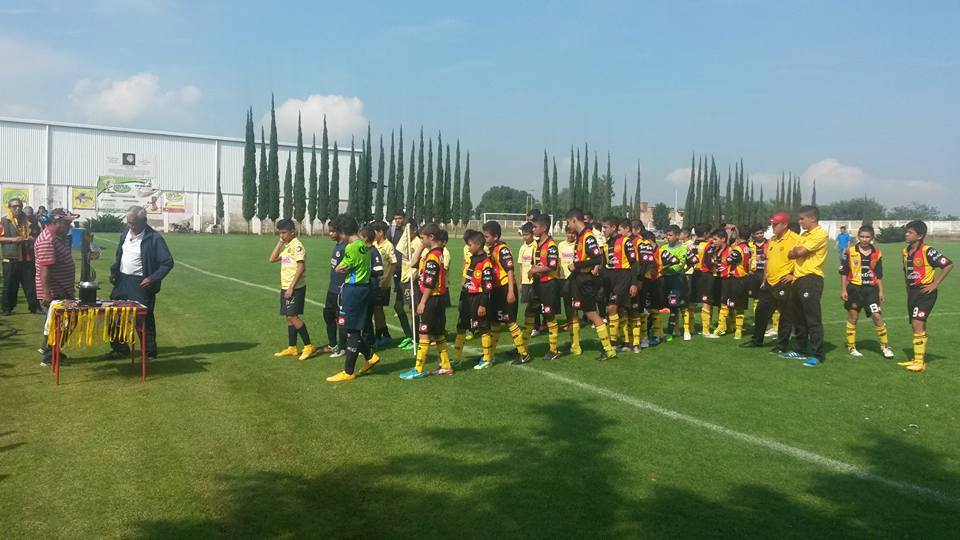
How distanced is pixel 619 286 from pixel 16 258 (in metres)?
10.6

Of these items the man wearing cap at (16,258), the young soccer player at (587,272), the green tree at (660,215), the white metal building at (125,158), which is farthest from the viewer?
the green tree at (660,215)

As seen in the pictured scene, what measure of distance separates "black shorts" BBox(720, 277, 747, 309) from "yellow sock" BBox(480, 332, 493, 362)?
189 inches

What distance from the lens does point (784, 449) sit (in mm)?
5961

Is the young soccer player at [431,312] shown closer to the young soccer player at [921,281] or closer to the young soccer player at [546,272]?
the young soccer player at [546,272]

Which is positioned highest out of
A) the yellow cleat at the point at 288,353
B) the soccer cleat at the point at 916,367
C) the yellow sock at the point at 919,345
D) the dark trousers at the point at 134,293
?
the dark trousers at the point at 134,293

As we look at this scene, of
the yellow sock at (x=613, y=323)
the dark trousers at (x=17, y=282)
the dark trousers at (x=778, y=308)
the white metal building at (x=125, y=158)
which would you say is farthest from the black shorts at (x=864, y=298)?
the white metal building at (x=125, y=158)

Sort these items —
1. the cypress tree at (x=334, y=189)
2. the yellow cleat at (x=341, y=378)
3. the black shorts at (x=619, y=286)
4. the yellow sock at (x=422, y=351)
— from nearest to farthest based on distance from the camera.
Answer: the yellow cleat at (x=341, y=378) < the yellow sock at (x=422, y=351) < the black shorts at (x=619, y=286) < the cypress tree at (x=334, y=189)

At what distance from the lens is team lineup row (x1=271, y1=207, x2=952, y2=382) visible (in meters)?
8.62

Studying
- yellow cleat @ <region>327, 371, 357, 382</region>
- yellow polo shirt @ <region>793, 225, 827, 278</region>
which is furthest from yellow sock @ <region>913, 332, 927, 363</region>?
yellow cleat @ <region>327, 371, 357, 382</region>

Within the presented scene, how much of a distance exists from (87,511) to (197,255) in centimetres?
2722

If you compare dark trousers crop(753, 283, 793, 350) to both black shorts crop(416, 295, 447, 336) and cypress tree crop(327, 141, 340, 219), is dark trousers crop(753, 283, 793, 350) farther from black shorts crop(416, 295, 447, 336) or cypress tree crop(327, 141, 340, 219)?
cypress tree crop(327, 141, 340, 219)

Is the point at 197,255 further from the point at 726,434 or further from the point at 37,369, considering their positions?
the point at 726,434

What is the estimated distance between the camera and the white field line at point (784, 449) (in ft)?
16.9

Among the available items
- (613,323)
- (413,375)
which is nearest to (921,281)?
(613,323)
